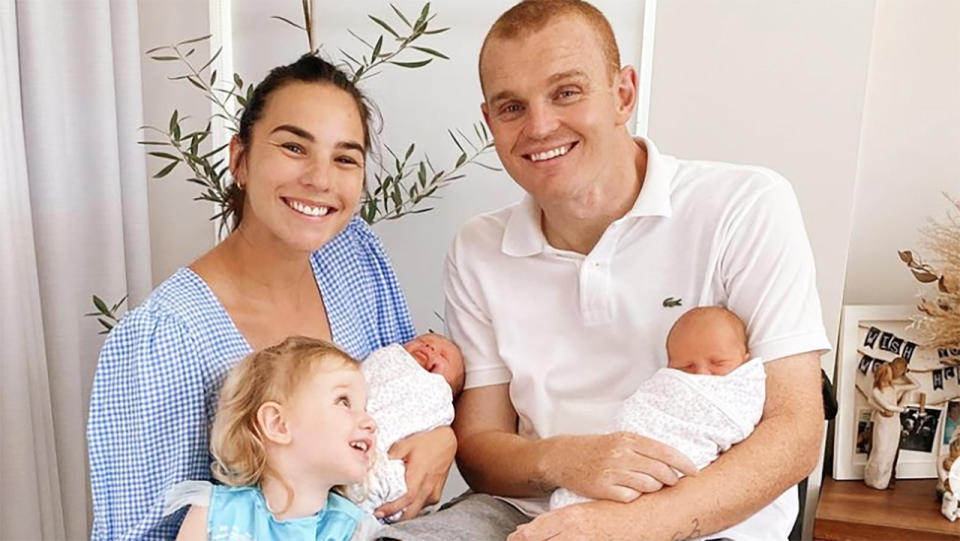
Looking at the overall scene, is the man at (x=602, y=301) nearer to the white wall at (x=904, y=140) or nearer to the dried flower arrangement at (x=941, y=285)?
the dried flower arrangement at (x=941, y=285)

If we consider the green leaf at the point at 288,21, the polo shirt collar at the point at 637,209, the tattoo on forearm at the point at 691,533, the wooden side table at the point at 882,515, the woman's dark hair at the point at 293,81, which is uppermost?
the green leaf at the point at 288,21

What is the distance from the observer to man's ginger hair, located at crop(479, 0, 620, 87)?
1567 mm

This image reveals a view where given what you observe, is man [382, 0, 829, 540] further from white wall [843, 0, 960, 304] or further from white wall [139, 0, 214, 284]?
white wall [139, 0, 214, 284]

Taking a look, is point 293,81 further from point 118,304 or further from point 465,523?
point 118,304

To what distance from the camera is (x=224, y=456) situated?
4.34ft

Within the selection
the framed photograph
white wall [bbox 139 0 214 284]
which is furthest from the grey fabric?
white wall [bbox 139 0 214 284]

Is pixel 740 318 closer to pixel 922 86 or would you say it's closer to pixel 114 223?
pixel 922 86

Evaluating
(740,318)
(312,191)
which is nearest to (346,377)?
(312,191)

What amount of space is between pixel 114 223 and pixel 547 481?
1.38 meters

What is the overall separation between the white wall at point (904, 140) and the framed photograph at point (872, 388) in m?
0.19

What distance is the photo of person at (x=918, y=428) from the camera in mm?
2074

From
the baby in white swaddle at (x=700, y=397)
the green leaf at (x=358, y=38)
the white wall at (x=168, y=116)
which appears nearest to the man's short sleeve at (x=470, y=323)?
the baby in white swaddle at (x=700, y=397)

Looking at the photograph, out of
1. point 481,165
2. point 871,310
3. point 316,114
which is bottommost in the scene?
point 871,310

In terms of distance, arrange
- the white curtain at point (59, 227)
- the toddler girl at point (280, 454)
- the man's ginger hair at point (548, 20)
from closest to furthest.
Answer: the toddler girl at point (280, 454) < the man's ginger hair at point (548, 20) < the white curtain at point (59, 227)
